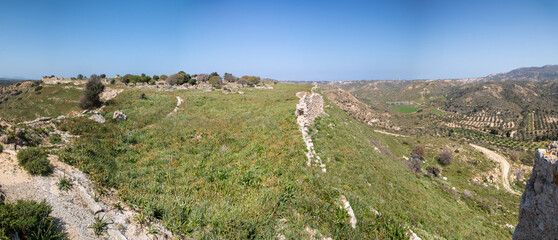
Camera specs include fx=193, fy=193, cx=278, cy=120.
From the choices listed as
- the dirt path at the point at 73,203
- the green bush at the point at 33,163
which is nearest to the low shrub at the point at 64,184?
the dirt path at the point at 73,203

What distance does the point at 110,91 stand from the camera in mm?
34500

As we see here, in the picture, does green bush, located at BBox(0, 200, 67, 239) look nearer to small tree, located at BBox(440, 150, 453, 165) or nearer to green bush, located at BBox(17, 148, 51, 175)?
green bush, located at BBox(17, 148, 51, 175)

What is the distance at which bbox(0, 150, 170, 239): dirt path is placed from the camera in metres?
5.40

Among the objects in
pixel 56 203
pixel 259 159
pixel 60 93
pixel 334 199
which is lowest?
pixel 334 199

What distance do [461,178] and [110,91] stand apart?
242 ft

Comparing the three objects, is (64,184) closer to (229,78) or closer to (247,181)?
(247,181)

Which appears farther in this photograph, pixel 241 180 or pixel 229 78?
pixel 229 78

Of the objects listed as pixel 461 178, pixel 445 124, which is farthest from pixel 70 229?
pixel 445 124

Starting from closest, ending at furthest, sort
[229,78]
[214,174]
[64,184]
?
[64,184] < [214,174] < [229,78]

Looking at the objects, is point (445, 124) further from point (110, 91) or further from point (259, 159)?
point (110, 91)

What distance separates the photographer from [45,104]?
3503cm

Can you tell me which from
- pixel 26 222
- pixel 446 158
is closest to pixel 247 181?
pixel 26 222

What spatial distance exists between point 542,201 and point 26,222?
16.2 m

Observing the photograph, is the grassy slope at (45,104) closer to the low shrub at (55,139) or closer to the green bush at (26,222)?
the low shrub at (55,139)
